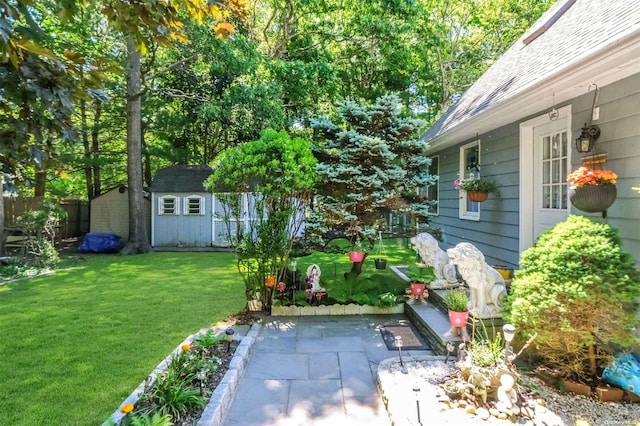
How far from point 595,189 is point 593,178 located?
10 cm

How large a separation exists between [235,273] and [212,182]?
12.4 feet

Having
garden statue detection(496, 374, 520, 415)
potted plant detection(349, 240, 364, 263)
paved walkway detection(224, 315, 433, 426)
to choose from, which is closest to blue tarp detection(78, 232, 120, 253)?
paved walkway detection(224, 315, 433, 426)

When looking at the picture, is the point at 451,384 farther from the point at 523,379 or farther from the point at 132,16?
the point at 132,16

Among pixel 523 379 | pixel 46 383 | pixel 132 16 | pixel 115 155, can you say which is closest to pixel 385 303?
pixel 523 379

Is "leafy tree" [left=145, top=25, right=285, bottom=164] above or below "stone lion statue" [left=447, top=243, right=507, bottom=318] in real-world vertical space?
above

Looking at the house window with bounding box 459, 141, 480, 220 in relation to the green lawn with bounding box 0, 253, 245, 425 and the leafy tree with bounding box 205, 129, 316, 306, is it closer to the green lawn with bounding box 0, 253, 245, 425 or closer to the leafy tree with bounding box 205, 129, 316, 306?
the leafy tree with bounding box 205, 129, 316, 306

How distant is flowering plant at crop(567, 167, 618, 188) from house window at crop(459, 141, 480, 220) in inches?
129

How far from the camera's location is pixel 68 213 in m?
15.4

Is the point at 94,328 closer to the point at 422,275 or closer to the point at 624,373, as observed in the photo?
the point at 422,275

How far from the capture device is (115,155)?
1772 cm

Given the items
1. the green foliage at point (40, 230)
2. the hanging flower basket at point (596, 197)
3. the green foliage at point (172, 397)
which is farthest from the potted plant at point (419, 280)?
the green foliage at point (40, 230)

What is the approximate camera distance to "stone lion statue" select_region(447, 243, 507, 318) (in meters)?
3.76

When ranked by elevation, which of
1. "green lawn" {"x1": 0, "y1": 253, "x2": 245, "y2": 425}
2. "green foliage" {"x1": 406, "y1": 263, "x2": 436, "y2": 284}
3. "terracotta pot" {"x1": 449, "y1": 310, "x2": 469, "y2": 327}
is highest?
"green foliage" {"x1": 406, "y1": 263, "x2": 436, "y2": 284}

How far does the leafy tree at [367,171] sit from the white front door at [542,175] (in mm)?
1461
